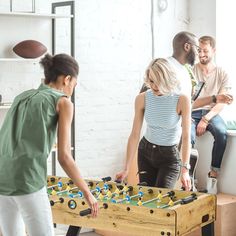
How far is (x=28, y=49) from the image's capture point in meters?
4.54

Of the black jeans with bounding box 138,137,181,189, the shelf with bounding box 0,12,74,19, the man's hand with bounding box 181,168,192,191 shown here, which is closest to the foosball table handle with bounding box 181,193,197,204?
the man's hand with bounding box 181,168,192,191

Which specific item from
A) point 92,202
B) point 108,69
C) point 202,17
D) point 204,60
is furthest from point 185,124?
point 202,17

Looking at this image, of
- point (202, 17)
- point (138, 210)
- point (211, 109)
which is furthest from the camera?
point (202, 17)

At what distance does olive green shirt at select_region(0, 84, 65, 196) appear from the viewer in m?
2.65

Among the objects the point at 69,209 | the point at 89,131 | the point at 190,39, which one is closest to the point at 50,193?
the point at 69,209

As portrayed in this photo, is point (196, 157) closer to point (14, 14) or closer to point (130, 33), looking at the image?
point (130, 33)

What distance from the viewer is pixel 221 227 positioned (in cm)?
462

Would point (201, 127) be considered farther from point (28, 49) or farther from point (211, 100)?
point (28, 49)

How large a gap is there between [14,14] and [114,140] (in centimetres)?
156

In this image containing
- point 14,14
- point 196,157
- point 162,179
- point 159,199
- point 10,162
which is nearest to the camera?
point 10,162

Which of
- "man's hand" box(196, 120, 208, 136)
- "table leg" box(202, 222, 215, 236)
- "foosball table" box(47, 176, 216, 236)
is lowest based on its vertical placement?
"table leg" box(202, 222, 215, 236)

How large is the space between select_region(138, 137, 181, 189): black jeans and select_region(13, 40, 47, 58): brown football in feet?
4.25

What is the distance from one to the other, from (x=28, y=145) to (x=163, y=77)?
1.16 m

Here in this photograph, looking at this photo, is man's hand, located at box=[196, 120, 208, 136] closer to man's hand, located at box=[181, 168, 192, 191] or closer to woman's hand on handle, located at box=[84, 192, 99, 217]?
man's hand, located at box=[181, 168, 192, 191]
